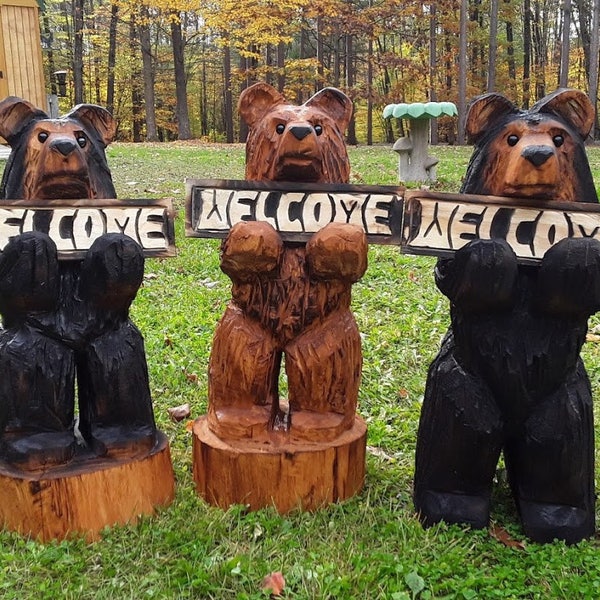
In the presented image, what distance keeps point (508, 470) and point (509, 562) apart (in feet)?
1.22

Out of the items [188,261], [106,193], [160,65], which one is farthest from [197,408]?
[160,65]

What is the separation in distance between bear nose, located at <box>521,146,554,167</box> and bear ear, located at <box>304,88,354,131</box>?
0.72m

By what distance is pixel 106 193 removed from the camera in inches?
94.5

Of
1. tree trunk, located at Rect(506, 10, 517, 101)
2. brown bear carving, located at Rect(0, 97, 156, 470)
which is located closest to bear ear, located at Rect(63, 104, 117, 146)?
brown bear carving, located at Rect(0, 97, 156, 470)

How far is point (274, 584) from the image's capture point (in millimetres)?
2059

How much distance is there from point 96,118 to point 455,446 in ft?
5.55

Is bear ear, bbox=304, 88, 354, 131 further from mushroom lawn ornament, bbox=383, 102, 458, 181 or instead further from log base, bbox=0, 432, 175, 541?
mushroom lawn ornament, bbox=383, 102, 458, 181

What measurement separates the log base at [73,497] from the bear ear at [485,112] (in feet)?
5.16

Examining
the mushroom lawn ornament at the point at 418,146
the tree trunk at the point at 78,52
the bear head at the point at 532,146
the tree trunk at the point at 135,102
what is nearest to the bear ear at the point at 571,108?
the bear head at the point at 532,146

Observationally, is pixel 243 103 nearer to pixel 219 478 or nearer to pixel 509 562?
pixel 219 478

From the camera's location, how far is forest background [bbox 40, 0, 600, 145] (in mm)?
18516

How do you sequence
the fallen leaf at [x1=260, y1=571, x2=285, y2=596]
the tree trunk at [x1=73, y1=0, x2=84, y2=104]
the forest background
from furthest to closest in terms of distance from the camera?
the tree trunk at [x1=73, y1=0, x2=84, y2=104] < the forest background < the fallen leaf at [x1=260, y1=571, x2=285, y2=596]

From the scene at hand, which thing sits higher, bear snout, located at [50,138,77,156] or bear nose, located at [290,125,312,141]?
bear nose, located at [290,125,312,141]

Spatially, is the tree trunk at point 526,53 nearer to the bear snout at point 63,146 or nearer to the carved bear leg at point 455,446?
the carved bear leg at point 455,446
